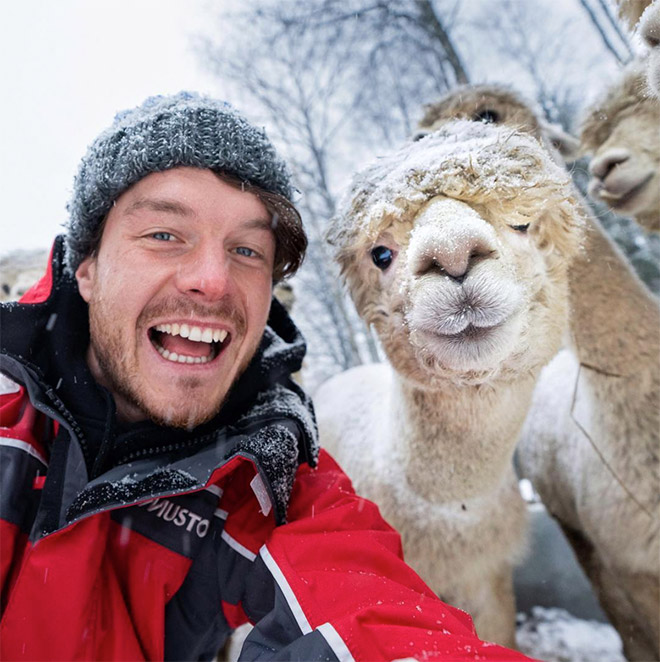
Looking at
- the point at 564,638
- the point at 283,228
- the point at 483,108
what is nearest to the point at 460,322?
the point at 283,228

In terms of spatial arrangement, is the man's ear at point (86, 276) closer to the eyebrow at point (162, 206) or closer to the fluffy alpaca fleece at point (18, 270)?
the eyebrow at point (162, 206)

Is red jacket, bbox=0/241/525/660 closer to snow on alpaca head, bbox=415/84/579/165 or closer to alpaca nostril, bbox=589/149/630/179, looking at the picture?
alpaca nostril, bbox=589/149/630/179

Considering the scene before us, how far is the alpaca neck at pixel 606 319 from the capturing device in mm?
2117

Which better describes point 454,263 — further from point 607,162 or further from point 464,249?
point 607,162

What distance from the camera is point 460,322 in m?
1.33

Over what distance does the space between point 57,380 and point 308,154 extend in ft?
24.2

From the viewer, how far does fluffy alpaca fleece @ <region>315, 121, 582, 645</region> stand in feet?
4.39

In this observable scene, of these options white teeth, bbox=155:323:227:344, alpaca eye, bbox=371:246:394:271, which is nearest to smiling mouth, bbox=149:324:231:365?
white teeth, bbox=155:323:227:344

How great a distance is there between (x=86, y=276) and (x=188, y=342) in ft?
1.47

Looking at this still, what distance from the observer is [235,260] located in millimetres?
1653

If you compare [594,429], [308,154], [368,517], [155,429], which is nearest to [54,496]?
[155,429]

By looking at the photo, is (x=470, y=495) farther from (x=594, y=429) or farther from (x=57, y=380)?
(x=57, y=380)

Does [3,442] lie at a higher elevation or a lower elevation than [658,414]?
higher

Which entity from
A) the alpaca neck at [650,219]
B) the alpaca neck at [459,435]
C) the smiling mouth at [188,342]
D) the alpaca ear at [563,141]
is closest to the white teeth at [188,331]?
the smiling mouth at [188,342]
